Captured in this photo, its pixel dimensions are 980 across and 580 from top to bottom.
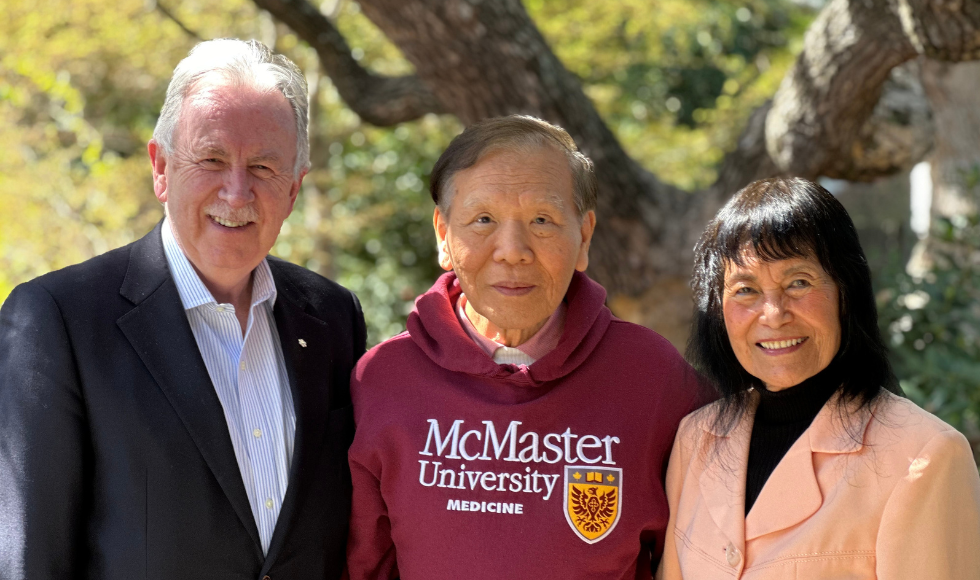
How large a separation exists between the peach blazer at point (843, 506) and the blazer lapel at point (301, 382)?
89 centimetres

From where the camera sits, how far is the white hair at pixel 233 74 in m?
2.30

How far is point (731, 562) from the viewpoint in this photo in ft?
6.61

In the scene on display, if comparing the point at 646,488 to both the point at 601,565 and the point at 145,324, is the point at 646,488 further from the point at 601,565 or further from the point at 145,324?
the point at 145,324

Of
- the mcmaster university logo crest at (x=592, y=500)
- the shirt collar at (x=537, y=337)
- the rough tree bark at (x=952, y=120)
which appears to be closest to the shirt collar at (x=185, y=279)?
the shirt collar at (x=537, y=337)

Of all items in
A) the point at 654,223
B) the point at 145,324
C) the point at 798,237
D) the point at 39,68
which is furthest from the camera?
the point at 39,68

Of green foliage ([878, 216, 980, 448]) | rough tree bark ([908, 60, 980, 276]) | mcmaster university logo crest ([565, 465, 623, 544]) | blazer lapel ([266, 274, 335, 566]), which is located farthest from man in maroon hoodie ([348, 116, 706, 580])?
rough tree bark ([908, 60, 980, 276])

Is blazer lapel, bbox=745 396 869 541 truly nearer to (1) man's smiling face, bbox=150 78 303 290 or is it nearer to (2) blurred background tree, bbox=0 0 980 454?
(1) man's smiling face, bbox=150 78 303 290

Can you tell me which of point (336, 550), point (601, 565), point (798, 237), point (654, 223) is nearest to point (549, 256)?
point (798, 237)

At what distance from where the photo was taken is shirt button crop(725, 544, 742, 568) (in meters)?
2.01

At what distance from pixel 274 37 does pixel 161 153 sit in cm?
704

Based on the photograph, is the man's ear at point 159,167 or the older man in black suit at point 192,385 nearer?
the older man in black suit at point 192,385

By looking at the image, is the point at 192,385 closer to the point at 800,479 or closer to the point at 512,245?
the point at 512,245

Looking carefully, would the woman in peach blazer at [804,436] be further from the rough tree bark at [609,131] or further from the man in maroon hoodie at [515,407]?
the rough tree bark at [609,131]

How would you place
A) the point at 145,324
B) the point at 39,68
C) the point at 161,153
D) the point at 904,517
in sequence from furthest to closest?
the point at 39,68 < the point at 161,153 < the point at 145,324 < the point at 904,517
